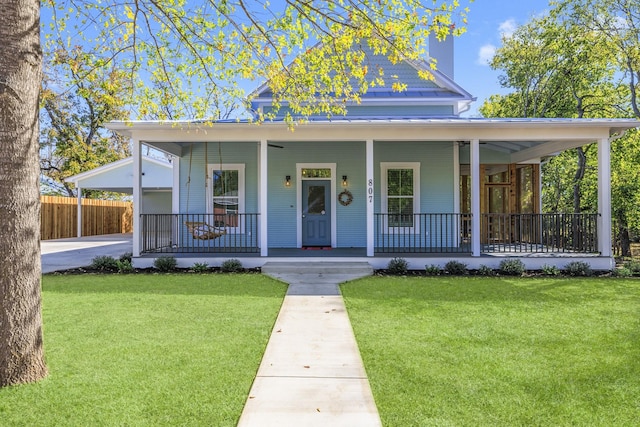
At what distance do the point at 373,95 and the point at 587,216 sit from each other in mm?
6548

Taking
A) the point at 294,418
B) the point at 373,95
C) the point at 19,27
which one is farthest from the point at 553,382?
the point at 373,95

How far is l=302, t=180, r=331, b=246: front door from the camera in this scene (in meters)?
10.9

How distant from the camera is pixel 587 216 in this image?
8938mm

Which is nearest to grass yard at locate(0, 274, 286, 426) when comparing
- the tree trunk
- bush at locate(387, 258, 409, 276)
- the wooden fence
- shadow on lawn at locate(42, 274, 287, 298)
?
shadow on lawn at locate(42, 274, 287, 298)

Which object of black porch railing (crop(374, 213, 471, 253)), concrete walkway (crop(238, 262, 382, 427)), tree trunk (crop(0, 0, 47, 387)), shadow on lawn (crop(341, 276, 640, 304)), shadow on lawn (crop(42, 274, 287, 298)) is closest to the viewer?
concrete walkway (crop(238, 262, 382, 427))

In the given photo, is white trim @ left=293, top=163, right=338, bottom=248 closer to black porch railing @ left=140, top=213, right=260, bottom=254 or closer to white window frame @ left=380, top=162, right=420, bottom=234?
black porch railing @ left=140, top=213, right=260, bottom=254

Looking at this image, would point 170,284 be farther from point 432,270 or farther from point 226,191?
point 432,270

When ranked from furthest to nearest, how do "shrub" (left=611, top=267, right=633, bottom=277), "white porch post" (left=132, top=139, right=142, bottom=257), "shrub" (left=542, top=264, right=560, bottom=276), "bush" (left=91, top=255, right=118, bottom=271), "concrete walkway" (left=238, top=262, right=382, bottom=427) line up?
"bush" (left=91, top=255, right=118, bottom=271), "white porch post" (left=132, top=139, right=142, bottom=257), "shrub" (left=542, top=264, right=560, bottom=276), "shrub" (left=611, top=267, right=633, bottom=277), "concrete walkway" (left=238, top=262, right=382, bottom=427)

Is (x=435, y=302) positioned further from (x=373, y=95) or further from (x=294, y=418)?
(x=373, y=95)

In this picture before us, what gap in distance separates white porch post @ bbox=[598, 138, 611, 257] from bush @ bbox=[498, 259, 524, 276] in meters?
1.98

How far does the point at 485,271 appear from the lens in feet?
27.7

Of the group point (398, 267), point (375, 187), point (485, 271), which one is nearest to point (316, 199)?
point (375, 187)

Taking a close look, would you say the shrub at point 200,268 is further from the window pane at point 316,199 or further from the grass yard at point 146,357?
the window pane at point 316,199

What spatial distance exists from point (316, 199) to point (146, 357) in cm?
772
